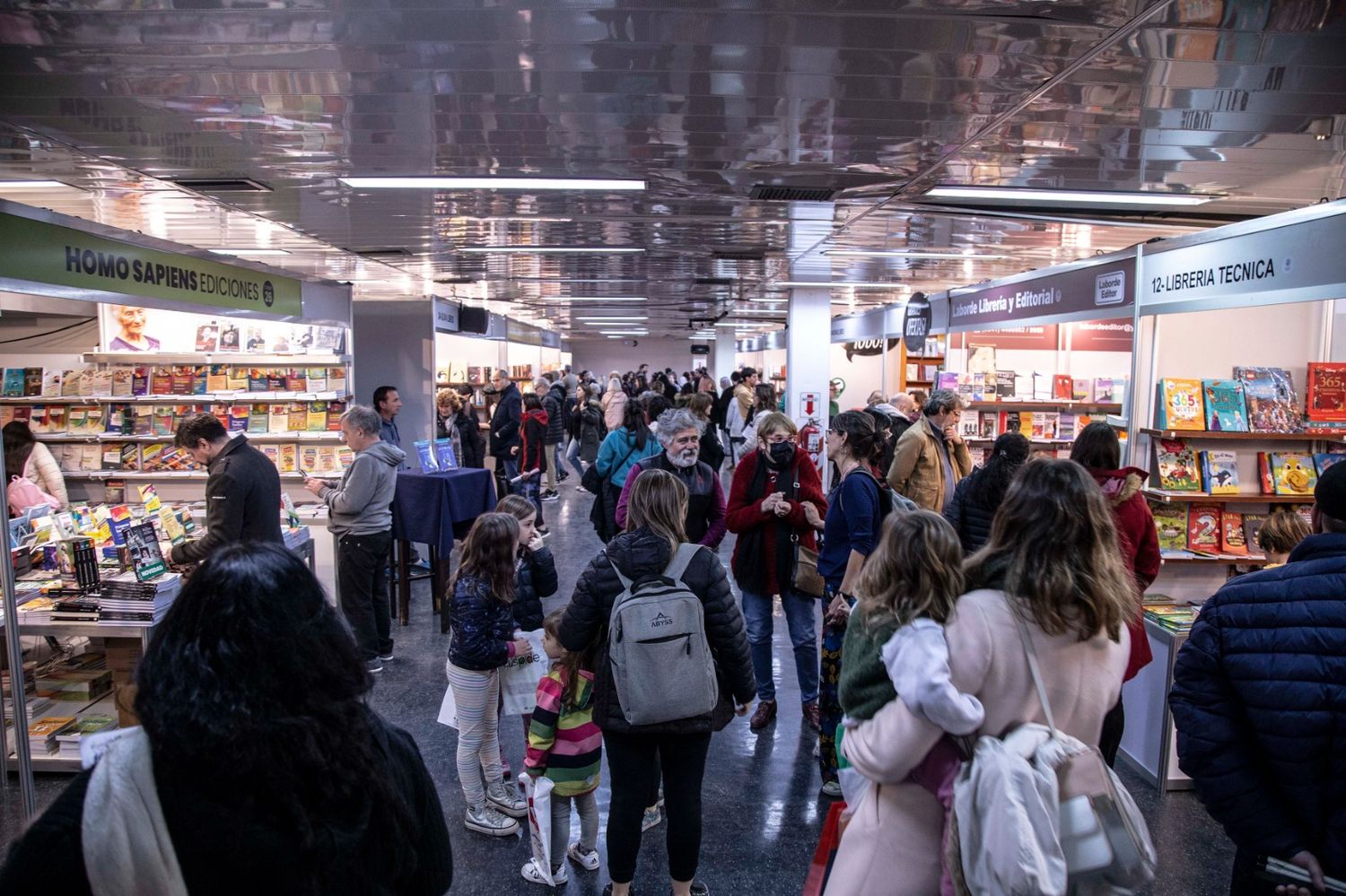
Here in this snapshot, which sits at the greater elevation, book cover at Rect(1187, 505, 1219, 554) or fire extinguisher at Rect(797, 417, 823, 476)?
fire extinguisher at Rect(797, 417, 823, 476)

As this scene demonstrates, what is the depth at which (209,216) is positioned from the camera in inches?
241

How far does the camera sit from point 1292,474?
4.67m

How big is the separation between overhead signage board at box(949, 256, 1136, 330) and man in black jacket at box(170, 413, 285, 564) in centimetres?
487

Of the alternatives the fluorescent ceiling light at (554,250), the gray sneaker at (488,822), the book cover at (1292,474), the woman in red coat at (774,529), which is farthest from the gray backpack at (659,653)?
the fluorescent ceiling light at (554,250)

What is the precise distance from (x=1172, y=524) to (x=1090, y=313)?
1.34 m

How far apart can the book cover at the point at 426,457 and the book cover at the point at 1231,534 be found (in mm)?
5351

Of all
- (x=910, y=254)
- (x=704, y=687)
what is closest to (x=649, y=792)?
(x=704, y=687)

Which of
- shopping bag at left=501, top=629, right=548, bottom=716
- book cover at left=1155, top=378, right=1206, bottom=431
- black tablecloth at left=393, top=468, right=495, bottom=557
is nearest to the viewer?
shopping bag at left=501, top=629, right=548, bottom=716

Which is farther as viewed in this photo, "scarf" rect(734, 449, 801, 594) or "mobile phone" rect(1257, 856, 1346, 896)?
"scarf" rect(734, 449, 801, 594)

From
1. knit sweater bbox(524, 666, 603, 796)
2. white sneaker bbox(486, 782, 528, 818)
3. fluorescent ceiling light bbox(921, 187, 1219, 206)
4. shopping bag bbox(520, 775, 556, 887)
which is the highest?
fluorescent ceiling light bbox(921, 187, 1219, 206)

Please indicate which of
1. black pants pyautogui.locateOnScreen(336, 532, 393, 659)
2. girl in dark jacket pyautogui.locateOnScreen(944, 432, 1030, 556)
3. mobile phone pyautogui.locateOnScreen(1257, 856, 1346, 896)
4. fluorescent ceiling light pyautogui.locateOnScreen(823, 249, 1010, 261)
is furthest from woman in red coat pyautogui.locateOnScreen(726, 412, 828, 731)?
fluorescent ceiling light pyautogui.locateOnScreen(823, 249, 1010, 261)

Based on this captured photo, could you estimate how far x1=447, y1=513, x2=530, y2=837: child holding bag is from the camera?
348 centimetres

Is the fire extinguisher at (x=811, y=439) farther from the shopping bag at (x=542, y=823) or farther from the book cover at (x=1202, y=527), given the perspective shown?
the shopping bag at (x=542, y=823)

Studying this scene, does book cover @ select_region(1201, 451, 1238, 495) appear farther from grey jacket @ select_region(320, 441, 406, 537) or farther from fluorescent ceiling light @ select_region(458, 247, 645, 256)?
fluorescent ceiling light @ select_region(458, 247, 645, 256)
